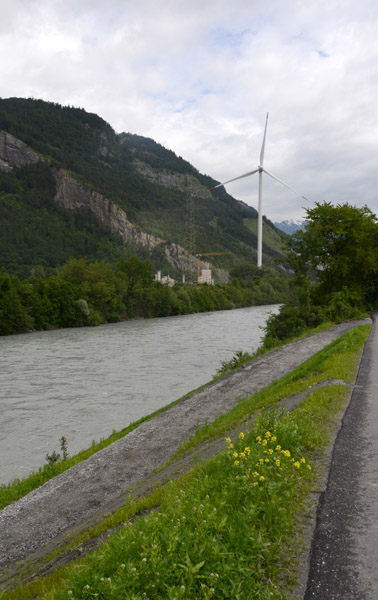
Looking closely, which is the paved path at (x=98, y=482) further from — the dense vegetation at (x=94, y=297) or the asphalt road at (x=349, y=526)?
the dense vegetation at (x=94, y=297)

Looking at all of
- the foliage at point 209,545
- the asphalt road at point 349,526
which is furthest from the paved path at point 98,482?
the asphalt road at point 349,526

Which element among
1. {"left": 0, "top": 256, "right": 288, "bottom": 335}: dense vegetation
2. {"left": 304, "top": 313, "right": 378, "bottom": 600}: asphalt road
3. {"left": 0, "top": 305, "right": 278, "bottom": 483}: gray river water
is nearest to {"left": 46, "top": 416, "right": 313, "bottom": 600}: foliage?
{"left": 304, "top": 313, "right": 378, "bottom": 600}: asphalt road

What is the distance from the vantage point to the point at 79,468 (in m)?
11.7

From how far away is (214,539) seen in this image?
437 cm

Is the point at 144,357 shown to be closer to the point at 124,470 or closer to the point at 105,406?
the point at 105,406

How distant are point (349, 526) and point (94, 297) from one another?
8758 centimetres

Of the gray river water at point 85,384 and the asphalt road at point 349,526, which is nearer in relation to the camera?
the asphalt road at point 349,526

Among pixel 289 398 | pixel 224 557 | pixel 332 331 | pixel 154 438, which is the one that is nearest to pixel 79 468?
pixel 154 438

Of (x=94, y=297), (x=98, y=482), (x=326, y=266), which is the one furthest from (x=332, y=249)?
(x=94, y=297)

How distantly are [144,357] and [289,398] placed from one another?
28095mm

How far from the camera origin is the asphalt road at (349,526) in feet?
13.8

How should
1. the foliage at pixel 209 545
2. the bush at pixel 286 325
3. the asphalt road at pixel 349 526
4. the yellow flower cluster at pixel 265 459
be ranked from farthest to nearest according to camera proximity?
the bush at pixel 286 325
the yellow flower cluster at pixel 265 459
the asphalt road at pixel 349 526
the foliage at pixel 209 545

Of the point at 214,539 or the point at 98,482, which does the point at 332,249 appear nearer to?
the point at 98,482

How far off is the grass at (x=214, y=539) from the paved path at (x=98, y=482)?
205 cm
